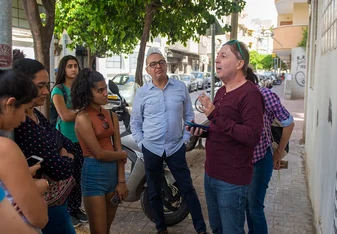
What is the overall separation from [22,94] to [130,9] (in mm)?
6530

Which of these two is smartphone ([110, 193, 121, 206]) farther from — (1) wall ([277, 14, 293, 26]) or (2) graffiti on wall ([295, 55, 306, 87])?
(1) wall ([277, 14, 293, 26])

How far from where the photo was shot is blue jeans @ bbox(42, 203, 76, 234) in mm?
2348

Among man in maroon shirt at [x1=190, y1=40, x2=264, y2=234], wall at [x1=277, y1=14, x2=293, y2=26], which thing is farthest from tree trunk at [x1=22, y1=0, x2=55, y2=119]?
wall at [x1=277, y1=14, x2=293, y2=26]

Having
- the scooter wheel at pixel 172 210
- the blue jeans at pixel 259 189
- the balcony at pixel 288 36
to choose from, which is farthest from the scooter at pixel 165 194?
the balcony at pixel 288 36

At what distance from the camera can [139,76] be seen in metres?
7.44

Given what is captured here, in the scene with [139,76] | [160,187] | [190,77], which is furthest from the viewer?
[190,77]

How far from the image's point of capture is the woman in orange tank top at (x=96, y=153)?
2988 millimetres

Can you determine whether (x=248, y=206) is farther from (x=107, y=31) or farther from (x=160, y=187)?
(x=107, y=31)

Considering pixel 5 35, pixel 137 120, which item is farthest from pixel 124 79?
pixel 5 35

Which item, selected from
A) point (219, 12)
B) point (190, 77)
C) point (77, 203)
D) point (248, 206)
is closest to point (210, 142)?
point (248, 206)

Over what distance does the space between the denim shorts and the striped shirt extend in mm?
1234

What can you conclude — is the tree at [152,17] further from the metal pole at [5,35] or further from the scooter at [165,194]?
the metal pole at [5,35]

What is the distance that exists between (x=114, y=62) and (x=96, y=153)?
1074 inches

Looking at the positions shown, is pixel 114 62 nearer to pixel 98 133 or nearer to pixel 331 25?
pixel 331 25
